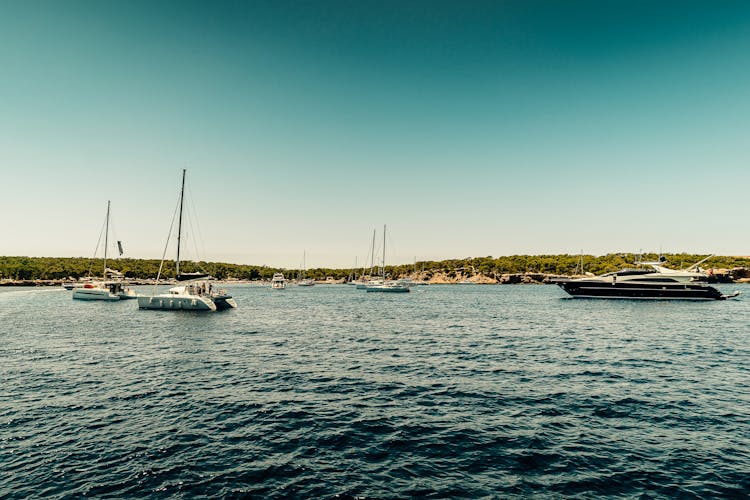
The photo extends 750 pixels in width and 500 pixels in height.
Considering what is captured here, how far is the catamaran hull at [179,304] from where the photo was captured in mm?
63875

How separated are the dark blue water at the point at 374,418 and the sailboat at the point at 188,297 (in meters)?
26.0

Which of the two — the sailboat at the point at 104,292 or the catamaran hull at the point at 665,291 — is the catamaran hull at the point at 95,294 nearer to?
the sailboat at the point at 104,292

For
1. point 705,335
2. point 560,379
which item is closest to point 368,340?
point 560,379

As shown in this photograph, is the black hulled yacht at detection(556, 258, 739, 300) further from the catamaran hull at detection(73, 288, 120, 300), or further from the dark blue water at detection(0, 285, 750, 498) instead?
the catamaran hull at detection(73, 288, 120, 300)

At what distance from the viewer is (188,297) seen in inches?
2509

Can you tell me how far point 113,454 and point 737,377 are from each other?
35.7 metres

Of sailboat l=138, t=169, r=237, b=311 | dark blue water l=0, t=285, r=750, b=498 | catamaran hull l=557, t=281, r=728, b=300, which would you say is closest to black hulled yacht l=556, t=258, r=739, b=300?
catamaran hull l=557, t=281, r=728, b=300

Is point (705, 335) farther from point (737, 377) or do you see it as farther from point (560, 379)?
point (560, 379)

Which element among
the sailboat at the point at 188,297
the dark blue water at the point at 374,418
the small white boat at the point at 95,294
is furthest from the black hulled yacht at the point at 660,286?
the small white boat at the point at 95,294

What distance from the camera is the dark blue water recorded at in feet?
41.7

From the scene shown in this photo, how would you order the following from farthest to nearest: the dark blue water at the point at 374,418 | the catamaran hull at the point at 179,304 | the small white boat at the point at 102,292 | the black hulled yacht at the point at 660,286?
the small white boat at the point at 102,292
the black hulled yacht at the point at 660,286
the catamaran hull at the point at 179,304
the dark blue water at the point at 374,418

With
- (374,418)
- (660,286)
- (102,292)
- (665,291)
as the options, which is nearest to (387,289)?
(660,286)

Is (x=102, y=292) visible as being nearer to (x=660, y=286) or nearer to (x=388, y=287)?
(x=388, y=287)

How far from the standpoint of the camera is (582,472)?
1320cm
